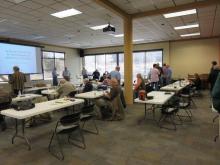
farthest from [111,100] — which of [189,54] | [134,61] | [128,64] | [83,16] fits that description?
[134,61]

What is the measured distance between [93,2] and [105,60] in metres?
10.3

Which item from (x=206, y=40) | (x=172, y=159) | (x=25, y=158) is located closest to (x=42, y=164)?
(x=25, y=158)

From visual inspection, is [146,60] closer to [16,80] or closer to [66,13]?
[66,13]

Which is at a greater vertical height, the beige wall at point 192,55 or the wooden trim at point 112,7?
the wooden trim at point 112,7

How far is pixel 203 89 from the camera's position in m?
11.4

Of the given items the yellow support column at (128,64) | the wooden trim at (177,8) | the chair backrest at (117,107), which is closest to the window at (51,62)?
the yellow support column at (128,64)

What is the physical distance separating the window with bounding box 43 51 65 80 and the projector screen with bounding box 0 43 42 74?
316cm

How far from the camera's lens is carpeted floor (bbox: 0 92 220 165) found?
2.86m

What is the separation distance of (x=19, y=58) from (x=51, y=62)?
478 cm

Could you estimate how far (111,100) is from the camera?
16.4ft

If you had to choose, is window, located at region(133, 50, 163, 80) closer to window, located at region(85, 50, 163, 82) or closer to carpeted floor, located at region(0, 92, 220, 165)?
window, located at region(85, 50, 163, 82)

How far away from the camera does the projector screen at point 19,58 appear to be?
8273mm

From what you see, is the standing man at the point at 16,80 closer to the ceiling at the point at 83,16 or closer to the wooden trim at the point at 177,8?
the ceiling at the point at 83,16

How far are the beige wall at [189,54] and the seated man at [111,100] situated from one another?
28.5ft
